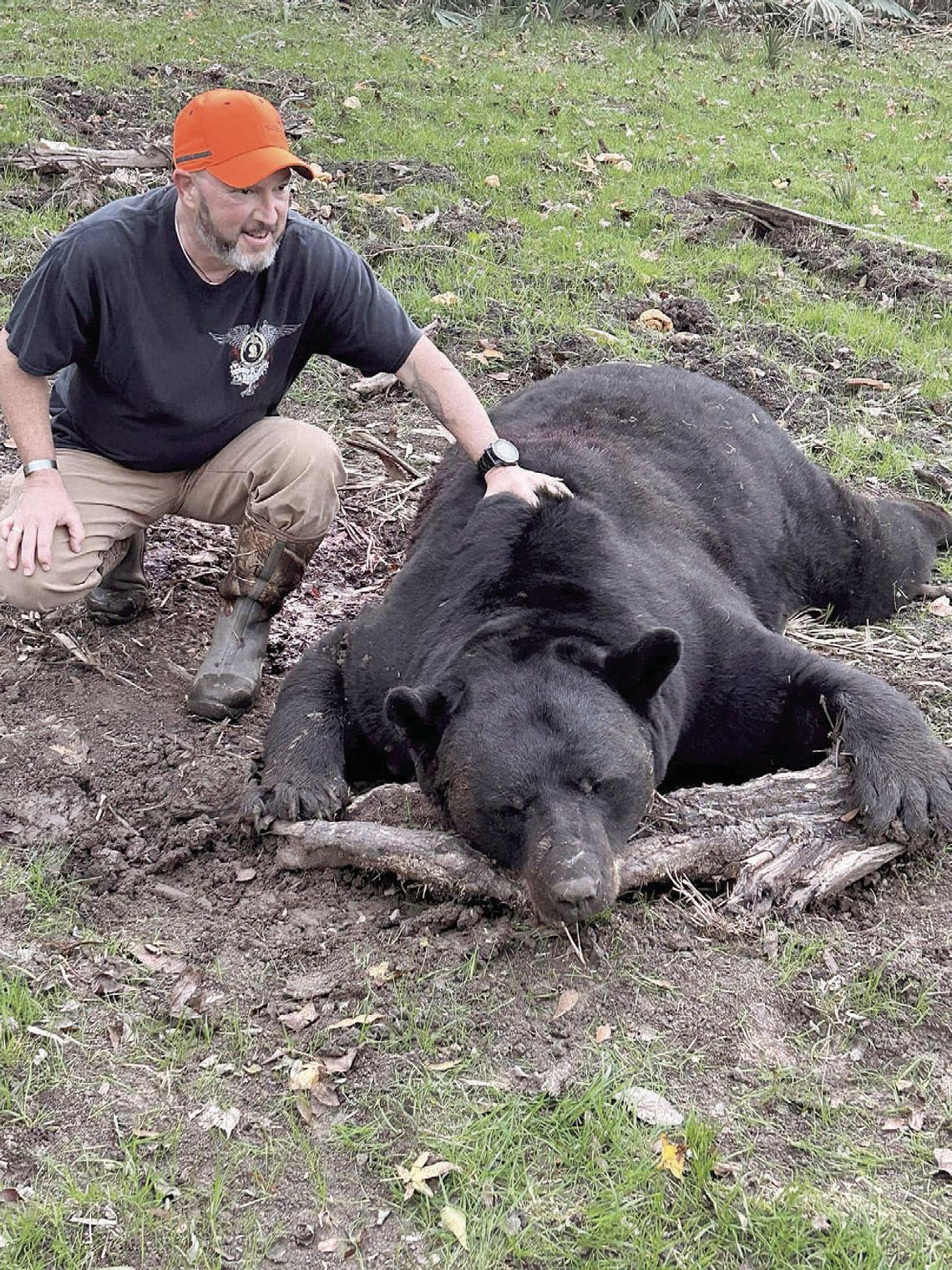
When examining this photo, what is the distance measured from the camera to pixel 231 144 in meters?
4.14

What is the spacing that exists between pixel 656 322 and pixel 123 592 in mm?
4078

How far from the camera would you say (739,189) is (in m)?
10.7

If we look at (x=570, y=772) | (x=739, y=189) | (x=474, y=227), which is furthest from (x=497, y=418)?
(x=739, y=189)

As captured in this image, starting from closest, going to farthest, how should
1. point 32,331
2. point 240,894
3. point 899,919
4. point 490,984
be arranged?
point 490,984, point 899,919, point 240,894, point 32,331

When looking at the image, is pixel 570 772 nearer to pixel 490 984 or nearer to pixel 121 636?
pixel 490 984

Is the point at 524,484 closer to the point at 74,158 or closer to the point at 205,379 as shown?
the point at 205,379

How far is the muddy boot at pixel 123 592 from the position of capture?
525 centimetres

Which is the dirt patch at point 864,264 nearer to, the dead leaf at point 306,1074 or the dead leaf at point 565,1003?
the dead leaf at point 565,1003

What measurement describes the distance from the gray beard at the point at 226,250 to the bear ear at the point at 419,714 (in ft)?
5.59

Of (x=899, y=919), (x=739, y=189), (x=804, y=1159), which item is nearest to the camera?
(x=804, y=1159)

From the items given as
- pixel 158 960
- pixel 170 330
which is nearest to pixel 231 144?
pixel 170 330

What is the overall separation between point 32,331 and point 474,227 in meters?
5.49

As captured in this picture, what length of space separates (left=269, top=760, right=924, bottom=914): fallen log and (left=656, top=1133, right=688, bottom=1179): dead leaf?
0.82 m

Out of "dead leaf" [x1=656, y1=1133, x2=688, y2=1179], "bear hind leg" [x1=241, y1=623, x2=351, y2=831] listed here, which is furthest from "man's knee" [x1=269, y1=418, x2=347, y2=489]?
"dead leaf" [x1=656, y1=1133, x2=688, y2=1179]
